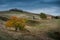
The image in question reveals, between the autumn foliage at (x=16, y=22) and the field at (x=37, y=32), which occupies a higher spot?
the autumn foliage at (x=16, y=22)

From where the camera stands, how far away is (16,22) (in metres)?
21.5

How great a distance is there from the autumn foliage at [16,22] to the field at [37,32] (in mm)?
531

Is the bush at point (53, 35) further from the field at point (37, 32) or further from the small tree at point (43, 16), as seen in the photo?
the small tree at point (43, 16)

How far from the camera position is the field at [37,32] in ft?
63.1

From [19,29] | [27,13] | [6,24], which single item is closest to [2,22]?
[6,24]

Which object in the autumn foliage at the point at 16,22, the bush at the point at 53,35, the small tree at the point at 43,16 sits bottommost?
the bush at the point at 53,35

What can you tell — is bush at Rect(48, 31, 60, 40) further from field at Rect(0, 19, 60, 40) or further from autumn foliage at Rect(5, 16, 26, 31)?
autumn foliage at Rect(5, 16, 26, 31)

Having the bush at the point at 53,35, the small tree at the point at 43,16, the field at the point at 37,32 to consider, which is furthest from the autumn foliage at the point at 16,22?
the bush at the point at 53,35

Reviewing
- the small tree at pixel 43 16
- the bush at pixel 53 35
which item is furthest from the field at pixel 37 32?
the small tree at pixel 43 16

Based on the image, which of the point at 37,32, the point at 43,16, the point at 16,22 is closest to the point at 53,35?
the point at 37,32

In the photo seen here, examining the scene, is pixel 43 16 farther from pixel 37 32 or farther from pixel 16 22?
pixel 16 22

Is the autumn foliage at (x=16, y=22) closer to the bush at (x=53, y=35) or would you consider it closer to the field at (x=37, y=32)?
the field at (x=37, y=32)

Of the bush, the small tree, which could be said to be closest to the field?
the bush

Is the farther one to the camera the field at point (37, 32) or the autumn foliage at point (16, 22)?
the autumn foliage at point (16, 22)
